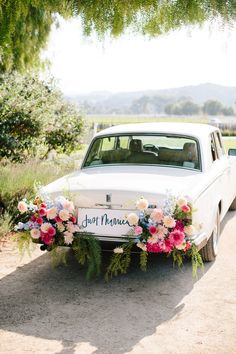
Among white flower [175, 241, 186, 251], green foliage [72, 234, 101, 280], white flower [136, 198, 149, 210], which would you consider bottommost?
green foliage [72, 234, 101, 280]

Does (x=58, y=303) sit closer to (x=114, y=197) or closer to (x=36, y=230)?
(x=36, y=230)

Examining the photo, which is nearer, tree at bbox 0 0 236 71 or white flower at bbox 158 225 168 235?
tree at bbox 0 0 236 71

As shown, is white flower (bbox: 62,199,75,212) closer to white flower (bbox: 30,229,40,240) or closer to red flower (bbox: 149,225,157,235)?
white flower (bbox: 30,229,40,240)

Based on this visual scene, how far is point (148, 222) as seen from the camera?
15.4 feet

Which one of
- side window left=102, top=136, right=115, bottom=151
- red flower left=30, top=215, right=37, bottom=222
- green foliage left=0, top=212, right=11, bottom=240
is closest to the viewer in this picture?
red flower left=30, top=215, right=37, bottom=222

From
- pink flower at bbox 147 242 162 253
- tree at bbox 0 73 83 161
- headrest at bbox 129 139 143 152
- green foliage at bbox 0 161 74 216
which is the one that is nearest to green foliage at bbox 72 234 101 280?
pink flower at bbox 147 242 162 253

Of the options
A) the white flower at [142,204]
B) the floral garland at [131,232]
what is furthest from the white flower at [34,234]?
the white flower at [142,204]

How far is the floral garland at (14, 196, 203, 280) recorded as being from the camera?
15.2 ft

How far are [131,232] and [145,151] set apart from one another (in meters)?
1.75

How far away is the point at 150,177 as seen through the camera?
533cm

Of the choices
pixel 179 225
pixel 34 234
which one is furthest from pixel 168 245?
pixel 34 234

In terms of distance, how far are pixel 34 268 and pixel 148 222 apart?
5.97 ft

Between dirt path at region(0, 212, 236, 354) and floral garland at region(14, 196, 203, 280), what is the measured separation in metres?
0.31

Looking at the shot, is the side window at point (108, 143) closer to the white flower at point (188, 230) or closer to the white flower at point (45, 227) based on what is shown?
the white flower at point (45, 227)
